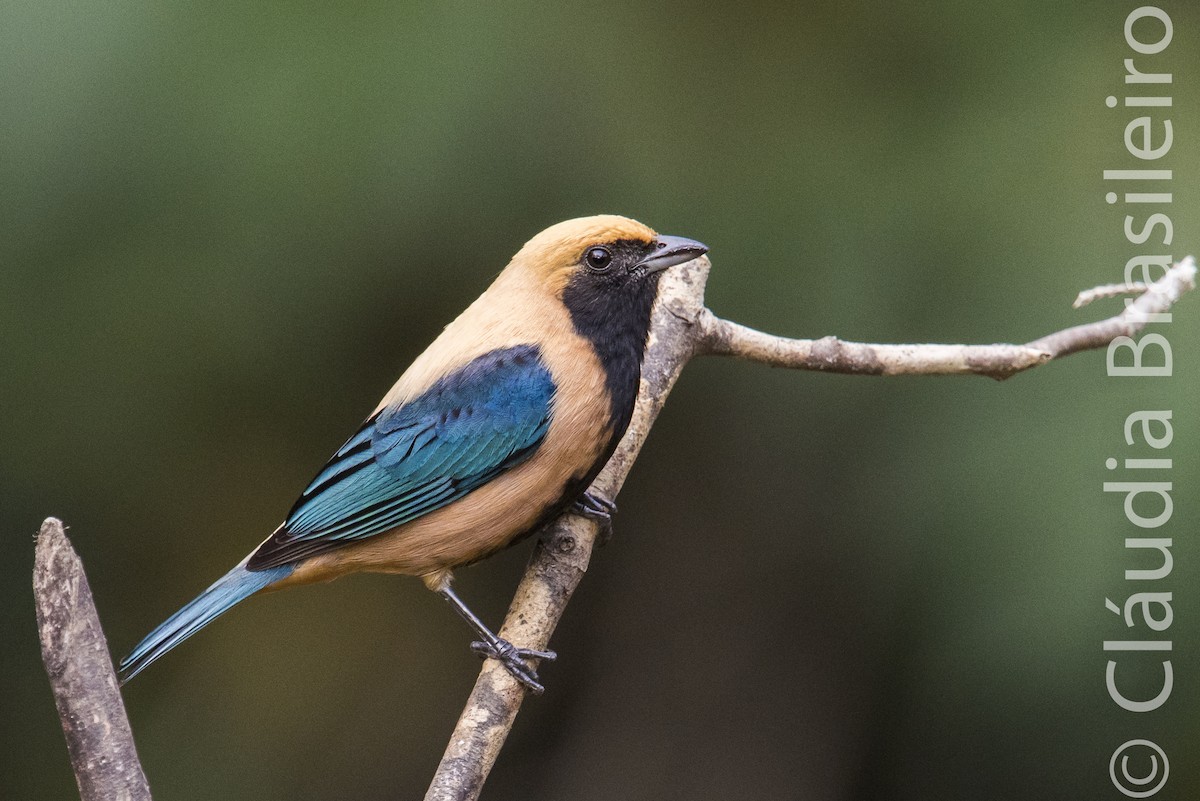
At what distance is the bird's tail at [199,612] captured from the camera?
3020 mm

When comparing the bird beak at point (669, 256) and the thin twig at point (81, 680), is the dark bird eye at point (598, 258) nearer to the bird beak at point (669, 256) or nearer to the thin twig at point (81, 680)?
the bird beak at point (669, 256)

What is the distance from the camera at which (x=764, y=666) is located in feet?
14.6

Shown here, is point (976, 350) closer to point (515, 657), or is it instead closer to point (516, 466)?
point (516, 466)

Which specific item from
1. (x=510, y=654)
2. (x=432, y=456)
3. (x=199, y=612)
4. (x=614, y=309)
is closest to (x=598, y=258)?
(x=614, y=309)

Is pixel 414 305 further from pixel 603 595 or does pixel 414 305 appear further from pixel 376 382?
pixel 603 595

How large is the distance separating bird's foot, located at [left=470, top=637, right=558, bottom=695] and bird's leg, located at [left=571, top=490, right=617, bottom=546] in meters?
0.50

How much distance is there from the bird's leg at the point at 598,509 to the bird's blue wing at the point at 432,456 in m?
0.43

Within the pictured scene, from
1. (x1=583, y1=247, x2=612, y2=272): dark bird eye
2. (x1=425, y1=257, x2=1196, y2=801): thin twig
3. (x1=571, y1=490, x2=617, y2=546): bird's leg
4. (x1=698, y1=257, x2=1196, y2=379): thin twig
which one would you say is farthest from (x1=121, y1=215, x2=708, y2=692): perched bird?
(x1=698, y1=257, x2=1196, y2=379): thin twig

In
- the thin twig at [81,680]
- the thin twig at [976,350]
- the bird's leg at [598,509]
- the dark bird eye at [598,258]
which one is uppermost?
the dark bird eye at [598,258]

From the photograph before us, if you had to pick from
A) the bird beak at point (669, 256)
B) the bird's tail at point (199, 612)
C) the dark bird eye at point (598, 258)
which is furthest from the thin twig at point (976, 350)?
the bird's tail at point (199, 612)

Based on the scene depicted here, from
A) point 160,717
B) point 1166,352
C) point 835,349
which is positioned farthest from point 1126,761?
point 160,717

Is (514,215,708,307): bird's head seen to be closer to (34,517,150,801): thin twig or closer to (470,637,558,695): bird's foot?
(470,637,558,695): bird's foot

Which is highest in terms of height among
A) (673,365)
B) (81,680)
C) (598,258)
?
(598,258)

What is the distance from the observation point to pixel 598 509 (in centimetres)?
355
